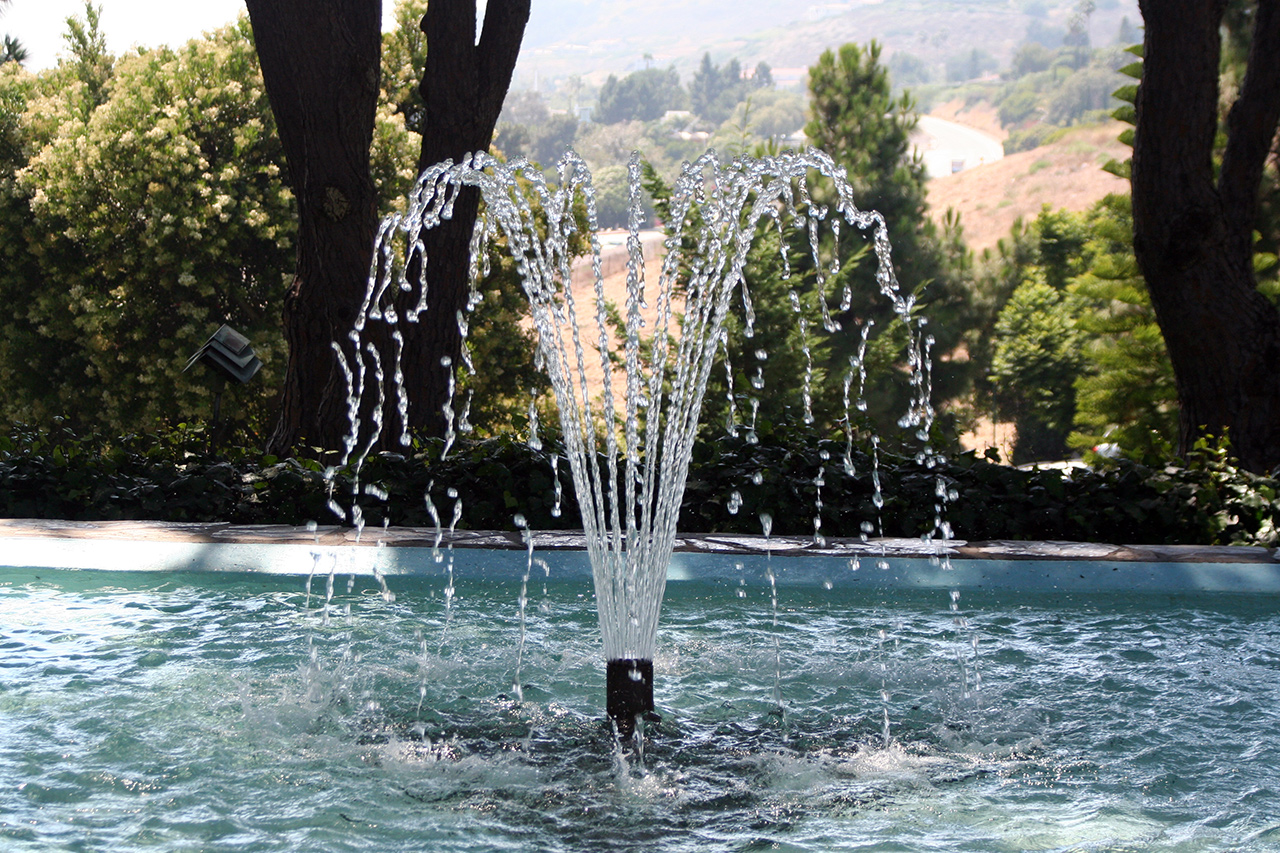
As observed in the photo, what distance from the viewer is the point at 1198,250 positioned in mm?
6059

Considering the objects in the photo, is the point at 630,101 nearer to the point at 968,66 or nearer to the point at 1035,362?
the point at 968,66

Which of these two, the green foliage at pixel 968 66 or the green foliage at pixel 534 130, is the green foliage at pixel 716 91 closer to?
the green foliage at pixel 534 130

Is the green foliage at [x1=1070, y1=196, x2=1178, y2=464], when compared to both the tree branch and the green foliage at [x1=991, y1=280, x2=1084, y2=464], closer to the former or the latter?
the tree branch

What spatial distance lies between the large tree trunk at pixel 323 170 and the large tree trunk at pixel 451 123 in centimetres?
39

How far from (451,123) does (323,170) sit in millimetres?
835

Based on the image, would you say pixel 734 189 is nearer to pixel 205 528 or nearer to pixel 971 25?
pixel 205 528

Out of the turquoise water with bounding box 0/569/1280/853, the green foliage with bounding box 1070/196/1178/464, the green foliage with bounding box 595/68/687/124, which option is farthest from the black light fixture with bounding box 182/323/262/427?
the green foliage with bounding box 595/68/687/124

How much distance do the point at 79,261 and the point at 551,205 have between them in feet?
39.7

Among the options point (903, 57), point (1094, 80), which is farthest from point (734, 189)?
point (903, 57)

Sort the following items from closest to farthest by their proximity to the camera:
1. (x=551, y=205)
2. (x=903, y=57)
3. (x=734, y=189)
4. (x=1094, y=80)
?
(x=551, y=205) → (x=734, y=189) → (x=1094, y=80) → (x=903, y=57)

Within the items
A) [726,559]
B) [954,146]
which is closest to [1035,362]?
[726,559]

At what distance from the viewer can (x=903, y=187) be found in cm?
2148

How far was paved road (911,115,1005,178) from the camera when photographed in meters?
124

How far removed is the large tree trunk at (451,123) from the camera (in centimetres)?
651
